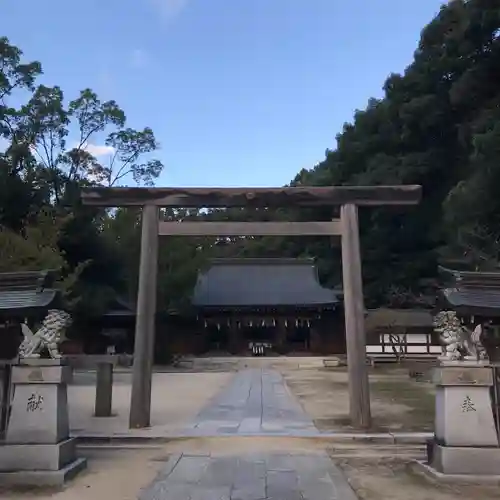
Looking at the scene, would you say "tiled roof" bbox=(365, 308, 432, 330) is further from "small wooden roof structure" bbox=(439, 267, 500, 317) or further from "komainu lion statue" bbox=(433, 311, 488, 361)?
"komainu lion statue" bbox=(433, 311, 488, 361)

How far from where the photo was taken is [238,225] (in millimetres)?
9750

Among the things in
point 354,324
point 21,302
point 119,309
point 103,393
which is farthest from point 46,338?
point 119,309

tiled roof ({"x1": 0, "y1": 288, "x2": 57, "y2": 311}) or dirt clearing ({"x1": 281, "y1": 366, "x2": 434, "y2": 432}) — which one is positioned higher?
tiled roof ({"x1": 0, "y1": 288, "x2": 57, "y2": 311})

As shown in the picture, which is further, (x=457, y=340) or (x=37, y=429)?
(x=457, y=340)

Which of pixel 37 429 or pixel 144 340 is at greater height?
pixel 144 340

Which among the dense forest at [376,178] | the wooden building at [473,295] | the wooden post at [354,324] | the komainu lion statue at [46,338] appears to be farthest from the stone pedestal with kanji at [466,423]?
the dense forest at [376,178]

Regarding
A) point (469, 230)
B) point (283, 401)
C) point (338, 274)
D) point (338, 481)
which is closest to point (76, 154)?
point (338, 274)

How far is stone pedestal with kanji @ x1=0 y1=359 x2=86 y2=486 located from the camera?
20.8ft

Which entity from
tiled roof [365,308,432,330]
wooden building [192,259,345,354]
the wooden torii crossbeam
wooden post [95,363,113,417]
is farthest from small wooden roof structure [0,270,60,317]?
wooden building [192,259,345,354]

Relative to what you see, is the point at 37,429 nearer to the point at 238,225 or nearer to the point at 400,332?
the point at 238,225

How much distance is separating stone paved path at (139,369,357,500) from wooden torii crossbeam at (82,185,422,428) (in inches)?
51.9

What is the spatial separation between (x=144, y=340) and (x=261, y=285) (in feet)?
88.2

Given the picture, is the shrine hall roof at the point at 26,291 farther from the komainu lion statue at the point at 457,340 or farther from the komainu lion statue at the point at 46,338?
the komainu lion statue at the point at 457,340

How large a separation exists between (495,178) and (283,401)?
40.7 feet
